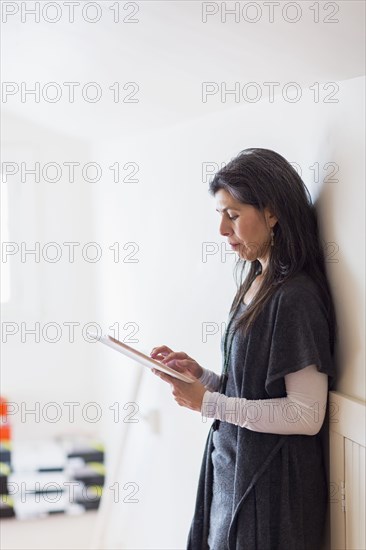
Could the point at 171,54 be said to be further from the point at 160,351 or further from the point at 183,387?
the point at 183,387

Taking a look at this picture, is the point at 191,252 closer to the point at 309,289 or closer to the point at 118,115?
the point at 118,115

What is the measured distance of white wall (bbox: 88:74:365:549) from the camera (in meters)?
1.53

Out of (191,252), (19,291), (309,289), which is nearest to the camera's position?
(309,289)

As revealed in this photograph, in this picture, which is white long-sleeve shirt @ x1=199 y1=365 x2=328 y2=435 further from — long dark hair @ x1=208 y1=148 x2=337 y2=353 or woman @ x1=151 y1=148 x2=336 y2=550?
long dark hair @ x1=208 y1=148 x2=337 y2=353

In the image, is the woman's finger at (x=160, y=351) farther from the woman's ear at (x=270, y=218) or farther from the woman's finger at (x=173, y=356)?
the woman's ear at (x=270, y=218)

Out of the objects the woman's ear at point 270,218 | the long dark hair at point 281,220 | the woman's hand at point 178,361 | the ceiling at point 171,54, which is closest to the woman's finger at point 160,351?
the woman's hand at point 178,361

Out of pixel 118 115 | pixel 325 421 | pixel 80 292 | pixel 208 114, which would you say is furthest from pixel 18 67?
pixel 325 421

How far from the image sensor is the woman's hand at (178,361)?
1833mm

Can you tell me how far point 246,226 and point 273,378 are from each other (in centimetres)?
34

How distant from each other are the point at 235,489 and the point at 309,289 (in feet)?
1.46

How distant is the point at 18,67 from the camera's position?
2.73 m

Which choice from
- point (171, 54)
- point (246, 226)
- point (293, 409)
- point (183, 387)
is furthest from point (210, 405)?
point (171, 54)

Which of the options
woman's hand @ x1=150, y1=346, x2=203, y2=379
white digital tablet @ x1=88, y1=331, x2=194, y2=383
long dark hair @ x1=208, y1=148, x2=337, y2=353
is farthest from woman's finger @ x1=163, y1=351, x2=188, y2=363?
long dark hair @ x1=208, y1=148, x2=337, y2=353

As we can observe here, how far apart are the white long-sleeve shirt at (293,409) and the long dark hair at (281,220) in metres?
0.11
